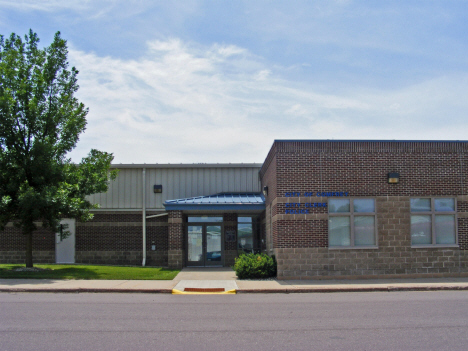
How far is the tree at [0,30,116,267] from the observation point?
62.2 feet

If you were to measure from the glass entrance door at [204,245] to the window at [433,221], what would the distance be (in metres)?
9.82

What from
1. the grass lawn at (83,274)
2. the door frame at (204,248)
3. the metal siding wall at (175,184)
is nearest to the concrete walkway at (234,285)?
the grass lawn at (83,274)

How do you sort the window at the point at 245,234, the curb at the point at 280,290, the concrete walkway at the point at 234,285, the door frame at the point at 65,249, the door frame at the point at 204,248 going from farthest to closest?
1. the door frame at the point at 65,249
2. the window at the point at 245,234
3. the door frame at the point at 204,248
4. the concrete walkway at the point at 234,285
5. the curb at the point at 280,290

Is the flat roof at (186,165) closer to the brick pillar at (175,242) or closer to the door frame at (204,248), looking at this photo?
the door frame at (204,248)

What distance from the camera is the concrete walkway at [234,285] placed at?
14.9 meters

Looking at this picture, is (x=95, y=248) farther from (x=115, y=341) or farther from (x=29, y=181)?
(x=115, y=341)

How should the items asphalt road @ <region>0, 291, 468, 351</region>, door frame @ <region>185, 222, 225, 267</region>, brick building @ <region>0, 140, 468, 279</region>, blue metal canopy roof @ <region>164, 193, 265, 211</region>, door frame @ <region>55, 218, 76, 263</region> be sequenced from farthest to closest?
door frame @ <region>55, 218, 76, 263</region> < door frame @ <region>185, 222, 225, 267</region> < blue metal canopy roof @ <region>164, 193, 265, 211</region> < brick building @ <region>0, 140, 468, 279</region> < asphalt road @ <region>0, 291, 468, 351</region>

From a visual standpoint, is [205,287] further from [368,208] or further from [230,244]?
[230,244]

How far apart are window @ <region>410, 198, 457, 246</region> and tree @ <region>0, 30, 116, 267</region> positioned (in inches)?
518

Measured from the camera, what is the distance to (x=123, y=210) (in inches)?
989

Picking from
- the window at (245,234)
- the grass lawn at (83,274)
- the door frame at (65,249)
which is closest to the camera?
the grass lawn at (83,274)

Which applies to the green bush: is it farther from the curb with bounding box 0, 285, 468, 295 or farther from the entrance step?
the curb with bounding box 0, 285, 468, 295

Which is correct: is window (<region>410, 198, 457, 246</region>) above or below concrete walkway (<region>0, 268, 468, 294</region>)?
above

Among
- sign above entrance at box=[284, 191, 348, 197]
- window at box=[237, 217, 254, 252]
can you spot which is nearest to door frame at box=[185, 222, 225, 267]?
window at box=[237, 217, 254, 252]
